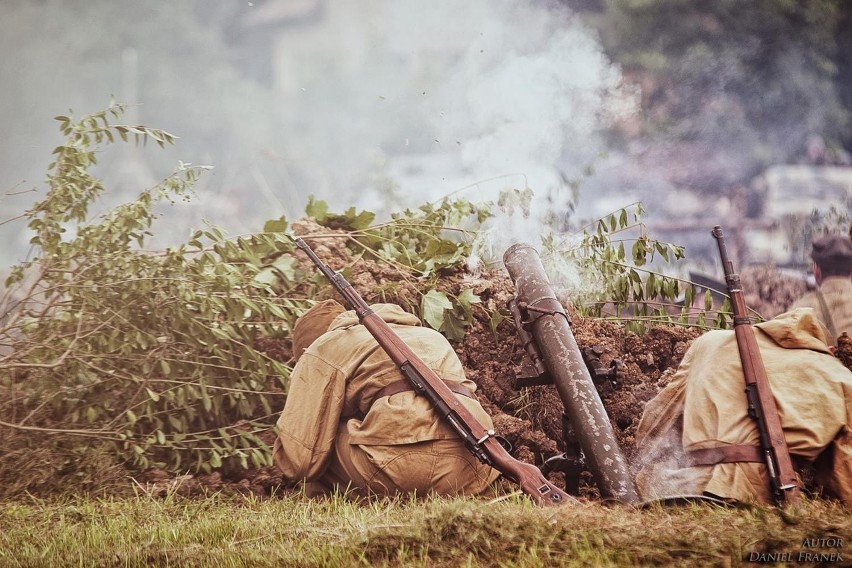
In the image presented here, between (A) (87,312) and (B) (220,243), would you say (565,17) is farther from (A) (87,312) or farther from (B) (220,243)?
(A) (87,312)

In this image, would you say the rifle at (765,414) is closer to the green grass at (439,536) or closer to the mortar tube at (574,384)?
the green grass at (439,536)

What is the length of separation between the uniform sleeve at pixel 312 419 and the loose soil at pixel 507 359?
2.09 feet

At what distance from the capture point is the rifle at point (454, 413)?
3.66m

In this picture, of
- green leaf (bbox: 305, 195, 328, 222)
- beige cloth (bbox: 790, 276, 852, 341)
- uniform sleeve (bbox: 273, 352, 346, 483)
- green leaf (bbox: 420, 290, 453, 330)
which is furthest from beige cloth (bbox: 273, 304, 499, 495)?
beige cloth (bbox: 790, 276, 852, 341)

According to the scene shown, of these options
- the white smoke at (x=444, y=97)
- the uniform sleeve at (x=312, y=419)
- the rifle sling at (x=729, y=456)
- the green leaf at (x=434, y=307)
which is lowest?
the rifle sling at (x=729, y=456)

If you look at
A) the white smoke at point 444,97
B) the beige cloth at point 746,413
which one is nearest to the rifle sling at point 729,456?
the beige cloth at point 746,413

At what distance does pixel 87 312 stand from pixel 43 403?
557 millimetres

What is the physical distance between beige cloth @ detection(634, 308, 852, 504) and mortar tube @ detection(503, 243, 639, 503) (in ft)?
0.46

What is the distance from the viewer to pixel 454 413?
385cm

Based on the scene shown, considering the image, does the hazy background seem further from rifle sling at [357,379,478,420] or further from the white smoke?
rifle sling at [357,379,478,420]

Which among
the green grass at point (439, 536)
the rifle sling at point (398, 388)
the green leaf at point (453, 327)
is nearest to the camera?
the green grass at point (439, 536)

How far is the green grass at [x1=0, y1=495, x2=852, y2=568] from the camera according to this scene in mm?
2885

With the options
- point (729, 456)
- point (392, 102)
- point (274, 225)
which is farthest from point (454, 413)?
point (392, 102)

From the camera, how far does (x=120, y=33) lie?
693 centimetres
